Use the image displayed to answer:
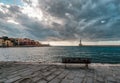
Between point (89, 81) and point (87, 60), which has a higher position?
point (87, 60)

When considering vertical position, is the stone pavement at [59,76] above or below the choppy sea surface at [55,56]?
above

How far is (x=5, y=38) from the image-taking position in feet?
580

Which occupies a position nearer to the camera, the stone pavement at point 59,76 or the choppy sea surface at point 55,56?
the stone pavement at point 59,76

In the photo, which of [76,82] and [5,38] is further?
[5,38]

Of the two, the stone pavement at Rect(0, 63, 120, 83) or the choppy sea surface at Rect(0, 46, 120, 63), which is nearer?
the stone pavement at Rect(0, 63, 120, 83)

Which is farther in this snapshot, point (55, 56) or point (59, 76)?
point (55, 56)

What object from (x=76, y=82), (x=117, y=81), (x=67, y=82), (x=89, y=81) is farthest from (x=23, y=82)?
(x=117, y=81)

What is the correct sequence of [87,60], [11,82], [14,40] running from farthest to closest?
1. [14,40]
2. [87,60]
3. [11,82]

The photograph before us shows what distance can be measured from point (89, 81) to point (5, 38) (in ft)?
630

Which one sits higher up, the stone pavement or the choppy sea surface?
the stone pavement

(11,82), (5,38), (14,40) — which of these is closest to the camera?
(11,82)

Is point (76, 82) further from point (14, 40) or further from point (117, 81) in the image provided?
point (14, 40)

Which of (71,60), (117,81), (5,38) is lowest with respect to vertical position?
(117,81)

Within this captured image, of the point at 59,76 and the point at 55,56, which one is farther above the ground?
the point at 59,76
